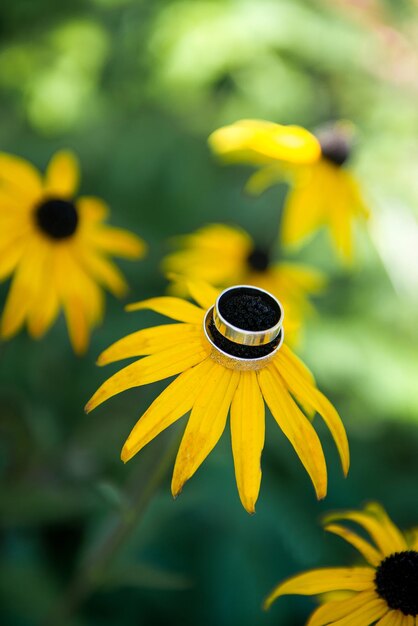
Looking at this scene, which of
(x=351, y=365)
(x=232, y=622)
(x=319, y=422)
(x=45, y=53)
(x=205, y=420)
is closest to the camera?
(x=205, y=420)

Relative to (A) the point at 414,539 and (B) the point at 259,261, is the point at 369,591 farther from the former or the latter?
(B) the point at 259,261

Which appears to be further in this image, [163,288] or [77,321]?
[163,288]

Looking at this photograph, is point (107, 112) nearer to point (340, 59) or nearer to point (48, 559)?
point (340, 59)

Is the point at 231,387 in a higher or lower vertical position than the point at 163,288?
higher

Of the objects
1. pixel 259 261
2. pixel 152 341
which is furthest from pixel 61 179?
pixel 152 341

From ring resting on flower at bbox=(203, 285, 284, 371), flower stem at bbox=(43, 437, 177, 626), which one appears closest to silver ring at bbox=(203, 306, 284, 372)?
ring resting on flower at bbox=(203, 285, 284, 371)

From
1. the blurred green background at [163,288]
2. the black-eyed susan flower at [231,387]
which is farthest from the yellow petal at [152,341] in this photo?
the blurred green background at [163,288]

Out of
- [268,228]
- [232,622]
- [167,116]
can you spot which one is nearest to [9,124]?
[167,116]

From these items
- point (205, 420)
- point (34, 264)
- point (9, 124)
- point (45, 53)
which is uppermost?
point (205, 420)
